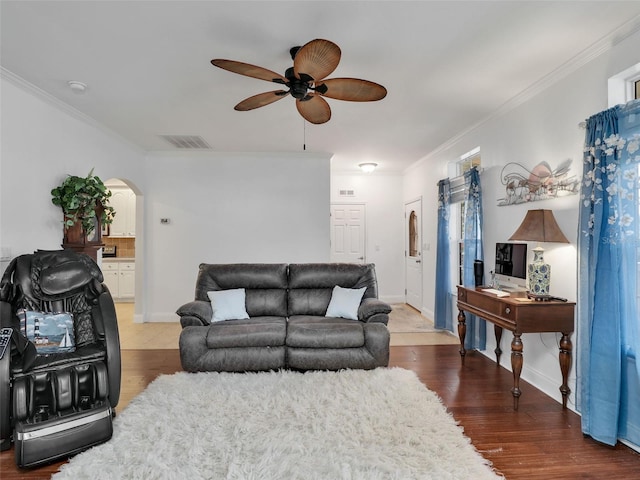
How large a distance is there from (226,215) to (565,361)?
4739mm

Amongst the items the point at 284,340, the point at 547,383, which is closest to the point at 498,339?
the point at 547,383

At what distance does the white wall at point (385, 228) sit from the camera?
7.31m

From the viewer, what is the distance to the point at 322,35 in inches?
98.2

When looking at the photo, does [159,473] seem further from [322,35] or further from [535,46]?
[535,46]

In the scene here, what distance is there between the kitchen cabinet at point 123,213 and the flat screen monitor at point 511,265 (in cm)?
692

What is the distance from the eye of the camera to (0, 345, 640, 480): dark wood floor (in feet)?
6.81

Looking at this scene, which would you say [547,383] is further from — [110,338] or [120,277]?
[120,277]

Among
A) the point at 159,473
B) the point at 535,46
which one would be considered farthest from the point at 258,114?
the point at 159,473

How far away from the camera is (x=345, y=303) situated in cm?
381

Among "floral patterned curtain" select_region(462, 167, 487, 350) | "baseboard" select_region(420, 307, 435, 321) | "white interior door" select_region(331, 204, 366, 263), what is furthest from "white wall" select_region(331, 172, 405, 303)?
"floral patterned curtain" select_region(462, 167, 487, 350)

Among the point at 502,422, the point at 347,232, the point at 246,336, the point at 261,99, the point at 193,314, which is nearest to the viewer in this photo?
the point at 502,422

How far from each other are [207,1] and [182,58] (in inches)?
30.1

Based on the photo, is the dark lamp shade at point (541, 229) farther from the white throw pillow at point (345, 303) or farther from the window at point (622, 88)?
the white throw pillow at point (345, 303)

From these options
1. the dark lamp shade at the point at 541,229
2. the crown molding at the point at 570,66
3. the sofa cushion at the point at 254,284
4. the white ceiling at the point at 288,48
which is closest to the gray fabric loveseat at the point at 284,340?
the sofa cushion at the point at 254,284
